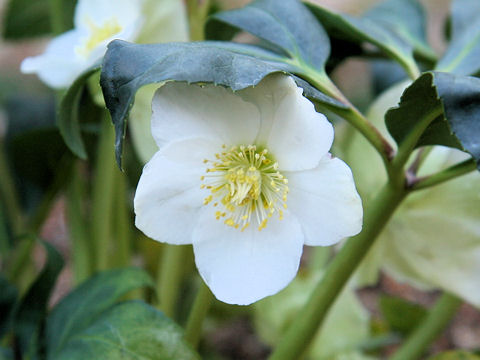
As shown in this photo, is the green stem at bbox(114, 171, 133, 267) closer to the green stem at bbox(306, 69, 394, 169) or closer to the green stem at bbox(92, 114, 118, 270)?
the green stem at bbox(92, 114, 118, 270)

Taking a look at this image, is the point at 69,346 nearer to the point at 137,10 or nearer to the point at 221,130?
the point at 221,130

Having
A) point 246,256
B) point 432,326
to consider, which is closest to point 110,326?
point 246,256

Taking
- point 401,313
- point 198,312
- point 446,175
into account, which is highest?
point 446,175

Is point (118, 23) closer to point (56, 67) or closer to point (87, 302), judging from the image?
point (56, 67)

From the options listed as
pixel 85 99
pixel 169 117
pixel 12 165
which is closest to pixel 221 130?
pixel 169 117

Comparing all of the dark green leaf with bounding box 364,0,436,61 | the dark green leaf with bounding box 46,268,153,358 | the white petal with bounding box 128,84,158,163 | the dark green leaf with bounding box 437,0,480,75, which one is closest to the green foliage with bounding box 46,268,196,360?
the dark green leaf with bounding box 46,268,153,358
